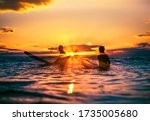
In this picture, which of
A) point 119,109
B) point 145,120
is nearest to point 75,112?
point 119,109

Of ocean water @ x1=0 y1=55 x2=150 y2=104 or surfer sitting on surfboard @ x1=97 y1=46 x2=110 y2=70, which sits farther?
surfer sitting on surfboard @ x1=97 y1=46 x2=110 y2=70

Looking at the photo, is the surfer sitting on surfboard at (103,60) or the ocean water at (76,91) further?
the surfer sitting on surfboard at (103,60)

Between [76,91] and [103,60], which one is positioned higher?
[103,60]

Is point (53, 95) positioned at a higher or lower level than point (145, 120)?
higher

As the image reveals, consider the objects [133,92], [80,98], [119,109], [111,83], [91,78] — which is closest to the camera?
[119,109]

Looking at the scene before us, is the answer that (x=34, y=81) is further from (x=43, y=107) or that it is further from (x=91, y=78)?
(x=43, y=107)

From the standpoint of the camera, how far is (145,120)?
8477mm

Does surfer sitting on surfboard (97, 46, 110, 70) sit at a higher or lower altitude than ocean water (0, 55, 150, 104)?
higher

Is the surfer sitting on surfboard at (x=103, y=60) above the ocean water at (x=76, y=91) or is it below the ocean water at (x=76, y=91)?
above

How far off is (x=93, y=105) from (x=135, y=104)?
1.16m

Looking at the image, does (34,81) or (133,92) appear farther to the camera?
(34,81)

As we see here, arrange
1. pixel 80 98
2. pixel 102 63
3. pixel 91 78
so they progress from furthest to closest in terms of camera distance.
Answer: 1. pixel 102 63
2. pixel 91 78
3. pixel 80 98

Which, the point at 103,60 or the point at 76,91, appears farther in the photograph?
the point at 103,60

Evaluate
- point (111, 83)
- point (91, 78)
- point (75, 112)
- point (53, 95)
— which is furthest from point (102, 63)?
point (75, 112)
